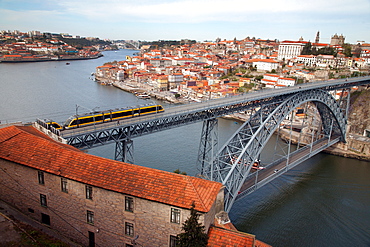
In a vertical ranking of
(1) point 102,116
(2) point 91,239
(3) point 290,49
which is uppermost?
(3) point 290,49

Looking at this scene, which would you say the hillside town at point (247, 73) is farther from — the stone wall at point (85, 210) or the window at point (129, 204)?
the window at point (129, 204)

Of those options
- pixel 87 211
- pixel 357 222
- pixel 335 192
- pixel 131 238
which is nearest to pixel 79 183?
pixel 87 211

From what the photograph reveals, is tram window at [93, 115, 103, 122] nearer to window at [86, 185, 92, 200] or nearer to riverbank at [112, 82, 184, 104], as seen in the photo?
window at [86, 185, 92, 200]

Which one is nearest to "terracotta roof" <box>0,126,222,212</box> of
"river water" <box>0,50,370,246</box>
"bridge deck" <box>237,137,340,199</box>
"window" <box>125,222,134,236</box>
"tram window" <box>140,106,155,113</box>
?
"window" <box>125,222,134,236</box>

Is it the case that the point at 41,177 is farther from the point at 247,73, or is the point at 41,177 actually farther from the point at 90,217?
the point at 247,73

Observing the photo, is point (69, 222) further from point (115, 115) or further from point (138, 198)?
point (115, 115)

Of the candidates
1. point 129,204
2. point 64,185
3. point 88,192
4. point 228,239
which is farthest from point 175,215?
point 64,185

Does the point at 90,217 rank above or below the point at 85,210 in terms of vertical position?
below
